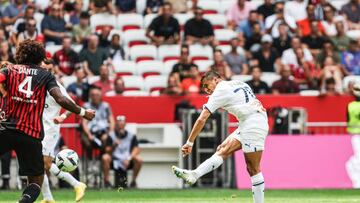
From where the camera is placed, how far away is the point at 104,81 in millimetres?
24406

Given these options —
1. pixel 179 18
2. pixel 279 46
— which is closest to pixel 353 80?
pixel 279 46

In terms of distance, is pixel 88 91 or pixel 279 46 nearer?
pixel 88 91

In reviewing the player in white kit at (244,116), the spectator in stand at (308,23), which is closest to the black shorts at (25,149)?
the player in white kit at (244,116)

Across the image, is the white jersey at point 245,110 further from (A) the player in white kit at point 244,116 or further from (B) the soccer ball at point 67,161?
(B) the soccer ball at point 67,161

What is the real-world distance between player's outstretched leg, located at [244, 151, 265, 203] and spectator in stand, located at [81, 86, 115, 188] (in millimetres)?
8211

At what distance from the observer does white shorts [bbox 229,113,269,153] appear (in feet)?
49.5

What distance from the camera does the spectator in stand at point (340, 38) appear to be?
90.6 feet

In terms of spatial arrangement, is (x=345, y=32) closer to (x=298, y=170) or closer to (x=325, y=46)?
(x=325, y=46)

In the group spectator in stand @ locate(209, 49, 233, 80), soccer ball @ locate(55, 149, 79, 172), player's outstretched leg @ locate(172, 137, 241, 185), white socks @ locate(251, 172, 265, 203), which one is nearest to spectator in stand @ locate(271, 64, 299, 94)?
spectator in stand @ locate(209, 49, 233, 80)

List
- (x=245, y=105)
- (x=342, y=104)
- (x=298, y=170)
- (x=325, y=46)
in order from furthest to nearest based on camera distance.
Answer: (x=325, y=46), (x=342, y=104), (x=298, y=170), (x=245, y=105)

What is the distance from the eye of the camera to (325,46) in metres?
26.7

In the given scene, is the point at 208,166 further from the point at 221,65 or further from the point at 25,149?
the point at 221,65

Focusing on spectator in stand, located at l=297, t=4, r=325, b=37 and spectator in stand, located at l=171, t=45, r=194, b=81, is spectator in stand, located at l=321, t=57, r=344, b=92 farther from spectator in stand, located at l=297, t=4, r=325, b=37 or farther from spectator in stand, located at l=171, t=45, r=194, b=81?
spectator in stand, located at l=171, t=45, r=194, b=81

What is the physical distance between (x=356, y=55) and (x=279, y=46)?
1881 mm
